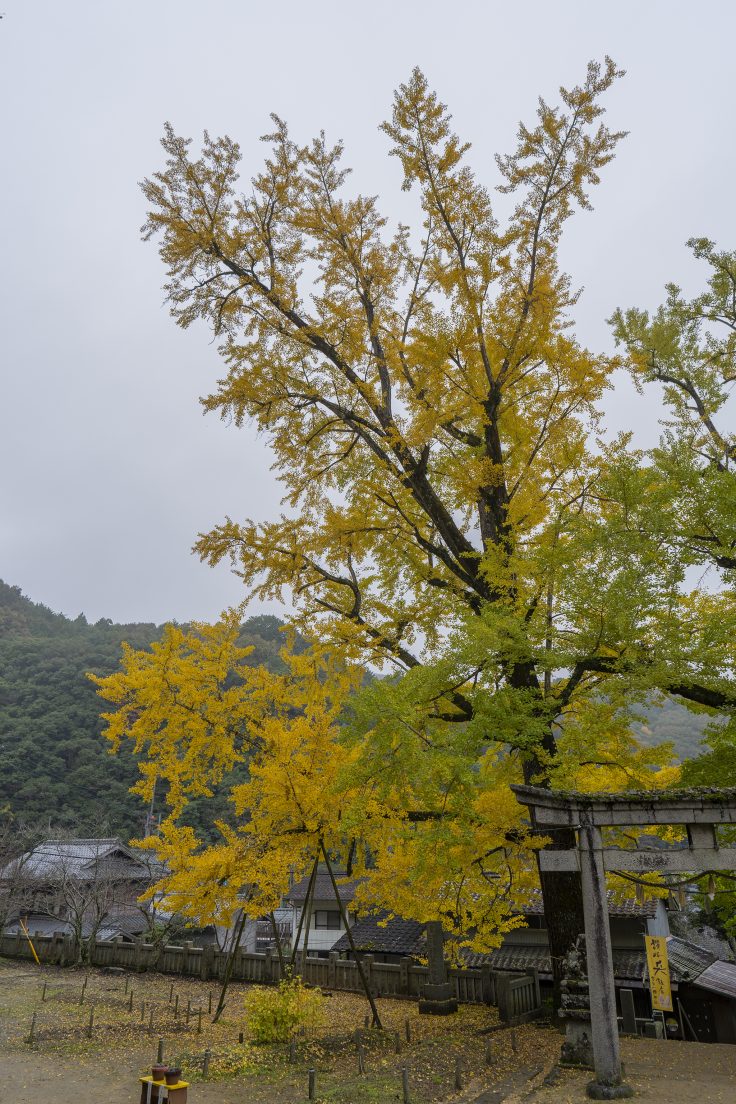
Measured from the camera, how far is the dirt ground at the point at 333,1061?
8.59 meters

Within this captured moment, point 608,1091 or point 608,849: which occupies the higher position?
point 608,849

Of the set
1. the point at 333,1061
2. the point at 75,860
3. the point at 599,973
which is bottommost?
the point at 333,1061

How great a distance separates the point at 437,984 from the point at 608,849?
9.85 metres

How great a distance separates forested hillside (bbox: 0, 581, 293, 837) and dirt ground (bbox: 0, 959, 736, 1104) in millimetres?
22422

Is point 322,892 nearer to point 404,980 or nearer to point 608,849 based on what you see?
point 404,980

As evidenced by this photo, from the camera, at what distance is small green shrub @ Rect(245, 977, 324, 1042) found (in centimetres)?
1204

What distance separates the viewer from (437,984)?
52.6 feet

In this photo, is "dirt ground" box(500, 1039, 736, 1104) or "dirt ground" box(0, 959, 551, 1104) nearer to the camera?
"dirt ground" box(500, 1039, 736, 1104)

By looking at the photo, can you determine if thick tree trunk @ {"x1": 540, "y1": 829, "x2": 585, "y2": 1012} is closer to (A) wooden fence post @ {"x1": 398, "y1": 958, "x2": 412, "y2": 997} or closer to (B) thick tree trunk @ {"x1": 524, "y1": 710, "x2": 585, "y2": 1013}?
(B) thick tree trunk @ {"x1": 524, "y1": 710, "x2": 585, "y2": 1013}

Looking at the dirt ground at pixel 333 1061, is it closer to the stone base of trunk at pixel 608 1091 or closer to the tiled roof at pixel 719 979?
the stone base of trunk at pixel 608 1091

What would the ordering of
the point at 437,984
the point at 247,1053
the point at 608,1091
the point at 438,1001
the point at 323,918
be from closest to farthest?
1. the point at 608,1091
2. the point at 247,1053
3. the point at 438,1001
4. the point at 437,984
5. the point at 323,918

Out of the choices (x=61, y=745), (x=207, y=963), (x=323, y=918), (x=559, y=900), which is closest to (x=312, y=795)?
(x=559, y=900)

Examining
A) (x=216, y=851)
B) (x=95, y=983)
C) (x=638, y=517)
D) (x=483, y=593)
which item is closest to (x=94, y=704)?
(x=95, y=983)

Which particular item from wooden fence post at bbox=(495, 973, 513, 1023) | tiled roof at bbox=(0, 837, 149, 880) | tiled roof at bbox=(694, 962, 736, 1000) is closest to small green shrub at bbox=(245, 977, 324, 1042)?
wooden fence post at bbox=(495, 973, 513, 1023)
